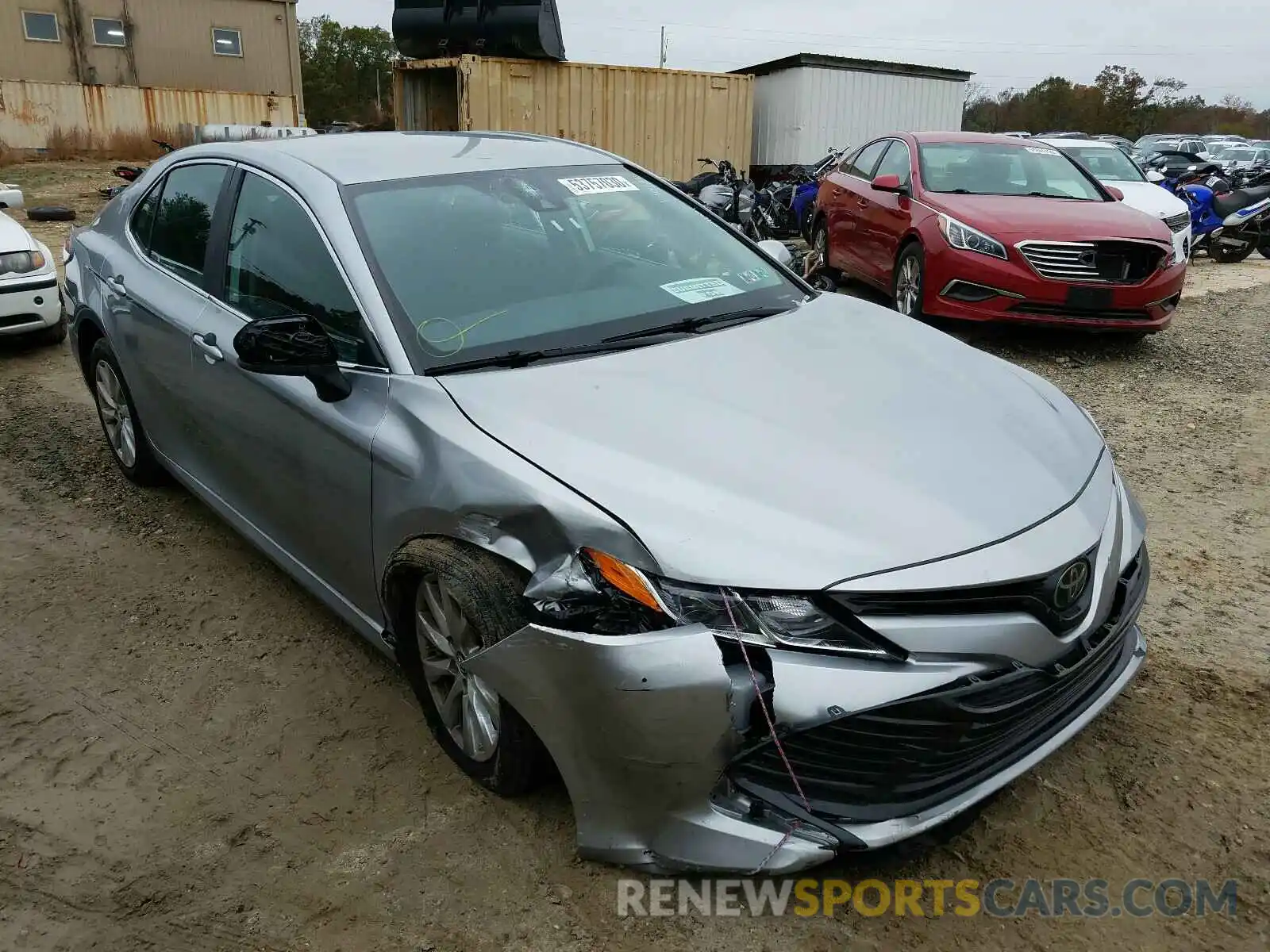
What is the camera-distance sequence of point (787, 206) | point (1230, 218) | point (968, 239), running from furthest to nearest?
point (787, 206) < point (1230, 218) < point (968, 239)

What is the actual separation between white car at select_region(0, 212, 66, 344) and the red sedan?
603 cm

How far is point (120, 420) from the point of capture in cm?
462

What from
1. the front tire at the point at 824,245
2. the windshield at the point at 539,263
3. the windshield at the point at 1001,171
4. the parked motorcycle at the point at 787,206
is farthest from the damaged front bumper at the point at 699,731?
the parked motorcycle at the point at 787,206

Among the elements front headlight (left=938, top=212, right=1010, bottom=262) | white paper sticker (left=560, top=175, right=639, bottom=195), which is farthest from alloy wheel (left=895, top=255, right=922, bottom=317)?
white paper sticker (left=560, top=175, right=639, bottom=195)

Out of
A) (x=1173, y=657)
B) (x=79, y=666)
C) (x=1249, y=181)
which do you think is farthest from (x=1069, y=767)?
(x=1249, y=181)

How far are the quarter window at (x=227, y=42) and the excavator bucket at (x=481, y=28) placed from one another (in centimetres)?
1901

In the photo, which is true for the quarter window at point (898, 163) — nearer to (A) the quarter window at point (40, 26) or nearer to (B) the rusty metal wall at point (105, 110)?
(B) the rusty metal wall at point (105, 110)

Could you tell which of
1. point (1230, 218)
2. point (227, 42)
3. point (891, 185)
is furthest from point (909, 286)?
point (227, 42)

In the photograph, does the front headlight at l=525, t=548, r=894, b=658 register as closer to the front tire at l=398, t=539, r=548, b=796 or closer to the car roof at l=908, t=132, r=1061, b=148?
the front tire at l=398, t=539, r=548, b=796

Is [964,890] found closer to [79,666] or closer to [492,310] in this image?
[492,310]

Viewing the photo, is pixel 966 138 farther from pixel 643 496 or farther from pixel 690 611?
pixel 690 611

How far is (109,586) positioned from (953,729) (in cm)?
323

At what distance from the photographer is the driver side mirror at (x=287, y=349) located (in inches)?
105

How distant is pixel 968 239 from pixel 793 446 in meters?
5.15
